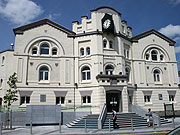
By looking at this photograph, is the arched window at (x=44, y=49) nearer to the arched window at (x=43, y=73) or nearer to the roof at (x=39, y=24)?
the arched window at (x=43, y=73)

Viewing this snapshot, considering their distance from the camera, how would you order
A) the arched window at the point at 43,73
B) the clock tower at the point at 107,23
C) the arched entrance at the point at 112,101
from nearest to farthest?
the arched entrance at the point at 112,101
the arched window at the point at 43,73
the clock tower at the point at 107,23

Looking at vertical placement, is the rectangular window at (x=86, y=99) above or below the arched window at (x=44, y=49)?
below

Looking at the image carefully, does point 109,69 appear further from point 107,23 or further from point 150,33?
point 150,33

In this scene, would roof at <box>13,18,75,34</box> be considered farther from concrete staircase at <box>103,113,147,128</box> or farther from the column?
concrete staircase at <box>103,113,147,128</box>

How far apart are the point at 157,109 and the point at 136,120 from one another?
9.17m

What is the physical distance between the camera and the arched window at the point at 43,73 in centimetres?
2500

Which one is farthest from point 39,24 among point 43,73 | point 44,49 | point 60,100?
point 60,100

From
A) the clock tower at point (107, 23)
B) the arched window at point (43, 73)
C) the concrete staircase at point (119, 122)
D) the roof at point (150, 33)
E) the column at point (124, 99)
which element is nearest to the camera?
the concrete staircase at point (119, 122)

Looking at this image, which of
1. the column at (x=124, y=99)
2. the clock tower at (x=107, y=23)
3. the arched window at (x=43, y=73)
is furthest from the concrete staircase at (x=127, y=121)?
the clock tower at (x=107, y=23)

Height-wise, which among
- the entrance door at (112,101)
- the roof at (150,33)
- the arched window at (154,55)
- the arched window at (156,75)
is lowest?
the entrance door at (112,101)

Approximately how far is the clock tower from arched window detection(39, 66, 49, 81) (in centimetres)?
997

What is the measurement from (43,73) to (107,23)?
37.9ft

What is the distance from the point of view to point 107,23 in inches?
1001

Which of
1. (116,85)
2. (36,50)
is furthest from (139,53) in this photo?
(36,50)
